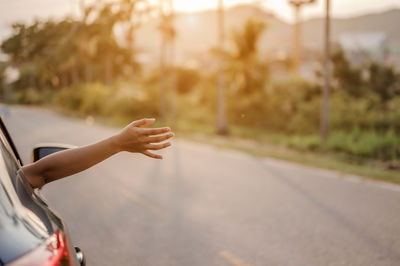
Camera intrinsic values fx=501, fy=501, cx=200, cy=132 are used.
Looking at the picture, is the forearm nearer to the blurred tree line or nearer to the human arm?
the human arm

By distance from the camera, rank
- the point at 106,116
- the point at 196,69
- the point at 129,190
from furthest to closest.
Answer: the point at 196,69, the point at 106,116, the point at 129,190

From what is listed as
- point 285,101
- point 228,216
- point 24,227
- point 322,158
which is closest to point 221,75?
point 285,101

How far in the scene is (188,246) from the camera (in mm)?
5938

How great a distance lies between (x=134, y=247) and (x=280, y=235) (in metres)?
1.87

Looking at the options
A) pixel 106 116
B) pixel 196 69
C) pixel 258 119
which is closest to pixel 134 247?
pixel 258 119

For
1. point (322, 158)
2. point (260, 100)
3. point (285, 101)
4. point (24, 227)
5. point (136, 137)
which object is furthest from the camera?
point (260, 100)

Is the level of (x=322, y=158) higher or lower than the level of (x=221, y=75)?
lower

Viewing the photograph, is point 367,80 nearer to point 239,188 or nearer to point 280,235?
point 239,188

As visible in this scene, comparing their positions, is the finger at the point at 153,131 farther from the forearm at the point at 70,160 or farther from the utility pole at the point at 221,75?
the utility pole at the point at 221,75

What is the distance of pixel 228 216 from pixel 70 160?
5279 millimetres

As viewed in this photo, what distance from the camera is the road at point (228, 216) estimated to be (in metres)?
5.65

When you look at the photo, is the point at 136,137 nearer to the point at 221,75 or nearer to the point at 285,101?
the point at 221,75

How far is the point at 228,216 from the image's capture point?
745 centimetres

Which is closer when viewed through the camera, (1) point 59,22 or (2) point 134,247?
(1) point 59,22
